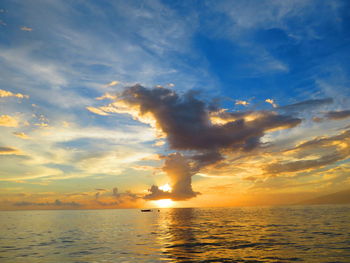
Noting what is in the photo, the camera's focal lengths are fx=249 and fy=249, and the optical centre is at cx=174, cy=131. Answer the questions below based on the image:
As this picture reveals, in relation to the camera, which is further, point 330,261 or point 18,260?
point 18,260

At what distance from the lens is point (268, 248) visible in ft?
119

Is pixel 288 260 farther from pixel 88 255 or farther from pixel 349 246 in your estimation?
pixel 88 255

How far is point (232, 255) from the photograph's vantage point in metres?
32.5

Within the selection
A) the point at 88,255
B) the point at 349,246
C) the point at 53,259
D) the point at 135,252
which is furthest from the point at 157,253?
the point at 349,246

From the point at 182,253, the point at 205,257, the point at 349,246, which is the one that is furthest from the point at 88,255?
the point at 349,246

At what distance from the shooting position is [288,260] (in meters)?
28.6

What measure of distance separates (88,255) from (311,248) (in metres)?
31.3

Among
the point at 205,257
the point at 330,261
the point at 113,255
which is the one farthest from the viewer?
the point at 113,255

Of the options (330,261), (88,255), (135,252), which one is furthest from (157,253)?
(330,261)

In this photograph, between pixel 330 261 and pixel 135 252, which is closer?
pixel 330 261

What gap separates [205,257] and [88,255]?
16.2 m

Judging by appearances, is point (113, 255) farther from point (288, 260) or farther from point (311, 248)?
point (311, 248)

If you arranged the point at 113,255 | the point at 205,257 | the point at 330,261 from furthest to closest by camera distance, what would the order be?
the point at 113,255, the point at 205,257, the point at 330,261

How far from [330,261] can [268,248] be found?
31.4 feet
